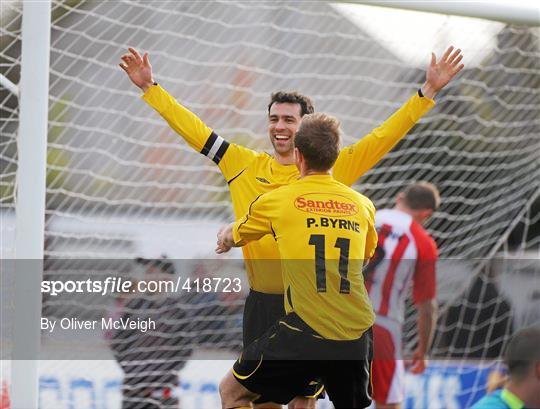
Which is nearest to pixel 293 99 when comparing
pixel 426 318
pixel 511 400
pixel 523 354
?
pixel 523 354

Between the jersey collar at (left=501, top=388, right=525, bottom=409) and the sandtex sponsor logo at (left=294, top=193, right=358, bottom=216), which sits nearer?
the jersey collar at (left=501, top=388, right=525, bottom=409)

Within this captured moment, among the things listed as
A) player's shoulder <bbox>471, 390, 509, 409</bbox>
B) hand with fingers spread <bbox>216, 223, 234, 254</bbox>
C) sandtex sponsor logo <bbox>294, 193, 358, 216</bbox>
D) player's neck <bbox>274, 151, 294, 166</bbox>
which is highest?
player's neck <bbox>274, 151, 294, 166</bbox>

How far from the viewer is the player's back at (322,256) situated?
3830 millimetres

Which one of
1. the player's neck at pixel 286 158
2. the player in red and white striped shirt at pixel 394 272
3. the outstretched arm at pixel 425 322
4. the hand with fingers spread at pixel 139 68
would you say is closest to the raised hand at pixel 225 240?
the player's neck at pixel 286 158

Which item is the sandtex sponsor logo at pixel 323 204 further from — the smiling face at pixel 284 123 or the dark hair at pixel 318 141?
the smiling face at pixel 284 123

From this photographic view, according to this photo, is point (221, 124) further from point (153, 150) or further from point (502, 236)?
point (502, 236)

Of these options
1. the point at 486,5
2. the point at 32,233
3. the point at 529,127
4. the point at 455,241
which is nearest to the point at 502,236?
the point at 455,241

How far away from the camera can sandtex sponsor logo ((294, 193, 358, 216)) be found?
3865 millimetres

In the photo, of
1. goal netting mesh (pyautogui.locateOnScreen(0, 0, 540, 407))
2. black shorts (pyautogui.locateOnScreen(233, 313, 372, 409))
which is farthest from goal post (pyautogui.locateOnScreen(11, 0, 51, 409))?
black shorts (pyautogui.locateOnScreen(233, 313, 372, 409))

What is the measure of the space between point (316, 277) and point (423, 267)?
2.78 metres

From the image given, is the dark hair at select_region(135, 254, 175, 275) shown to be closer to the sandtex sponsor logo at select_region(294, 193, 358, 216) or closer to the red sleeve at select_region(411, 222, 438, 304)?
the red sleeve at select_region(411, 222, 438, 304)

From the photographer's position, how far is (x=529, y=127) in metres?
7.74

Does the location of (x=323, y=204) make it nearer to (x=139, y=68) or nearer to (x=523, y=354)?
(x=523, y=354)

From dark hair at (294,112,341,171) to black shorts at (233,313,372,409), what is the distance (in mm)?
632
